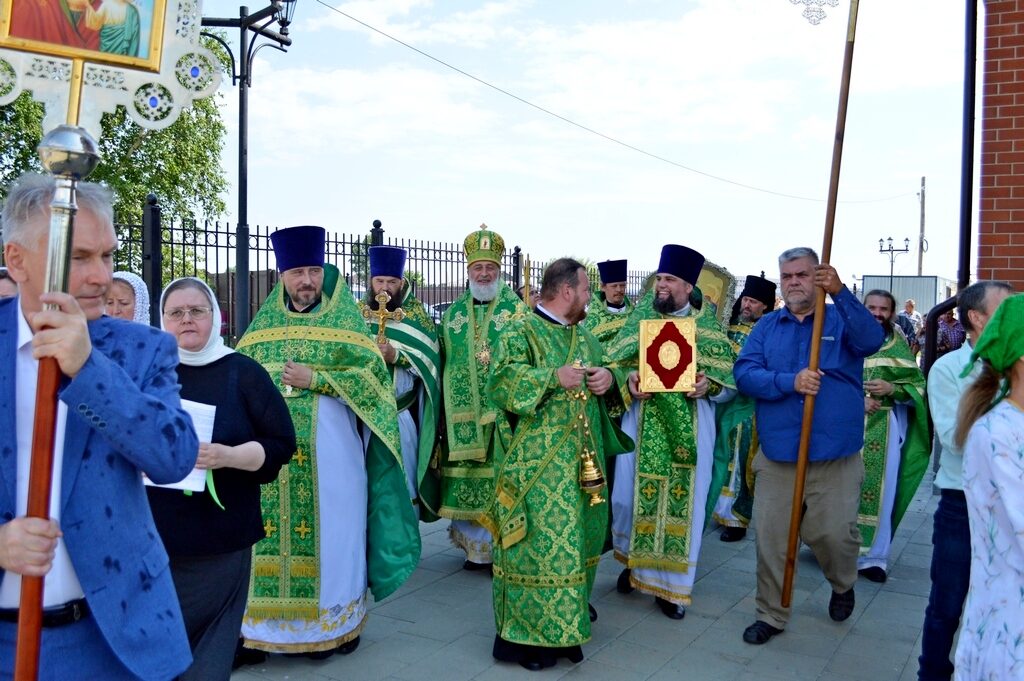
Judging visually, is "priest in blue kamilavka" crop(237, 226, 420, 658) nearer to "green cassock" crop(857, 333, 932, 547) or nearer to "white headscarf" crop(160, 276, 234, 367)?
"white headscarf" crop(160, 276, 234, 367)

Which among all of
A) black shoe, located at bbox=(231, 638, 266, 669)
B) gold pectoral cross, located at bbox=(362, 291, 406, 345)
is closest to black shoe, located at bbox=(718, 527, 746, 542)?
gold pectoral cross, located at bbox=(362, 291, 406, 345)

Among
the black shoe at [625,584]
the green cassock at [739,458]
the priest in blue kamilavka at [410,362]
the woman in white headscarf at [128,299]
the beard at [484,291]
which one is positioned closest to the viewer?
the woman in white headscarf at [128,299]

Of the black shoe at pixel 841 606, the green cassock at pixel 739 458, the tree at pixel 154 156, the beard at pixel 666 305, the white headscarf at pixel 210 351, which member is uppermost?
the tree at pixel 154 156

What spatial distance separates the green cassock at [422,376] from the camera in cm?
631

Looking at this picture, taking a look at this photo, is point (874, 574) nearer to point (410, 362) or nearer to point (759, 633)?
point (759, 633)

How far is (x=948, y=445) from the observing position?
150 inches

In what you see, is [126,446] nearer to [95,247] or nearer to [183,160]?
[95,247]

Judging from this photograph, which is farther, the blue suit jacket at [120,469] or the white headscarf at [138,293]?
the white headscarf at [138,293]

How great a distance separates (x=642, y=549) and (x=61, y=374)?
14.8ft

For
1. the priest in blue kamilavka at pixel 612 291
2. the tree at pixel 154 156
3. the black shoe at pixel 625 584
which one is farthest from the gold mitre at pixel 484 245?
the tree at pixel 154 156

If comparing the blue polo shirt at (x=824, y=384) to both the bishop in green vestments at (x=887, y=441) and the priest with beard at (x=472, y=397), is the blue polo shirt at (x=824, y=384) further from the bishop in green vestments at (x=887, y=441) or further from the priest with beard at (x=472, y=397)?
the priest with beard at (x=472, y=397)

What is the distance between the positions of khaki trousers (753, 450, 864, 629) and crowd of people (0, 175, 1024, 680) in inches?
0.6

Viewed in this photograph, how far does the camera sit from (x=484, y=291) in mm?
6734

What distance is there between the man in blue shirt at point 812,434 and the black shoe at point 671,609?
0.48 metres
